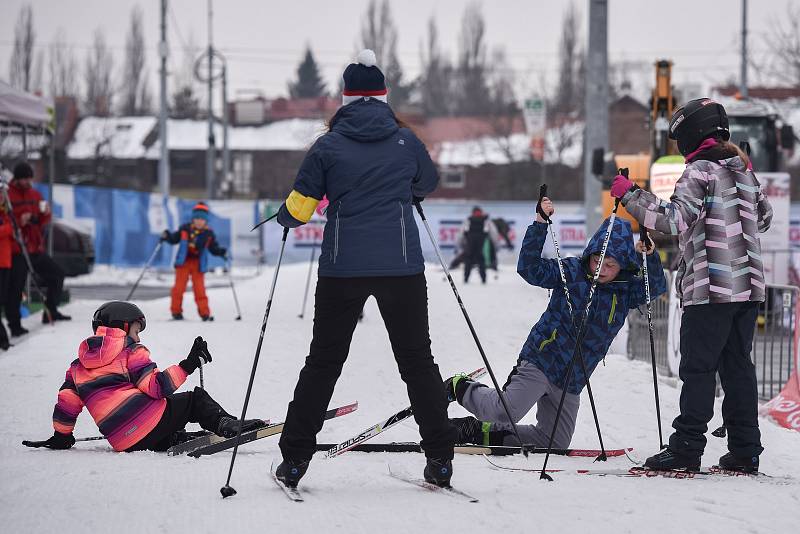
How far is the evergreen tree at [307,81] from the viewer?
103 metres

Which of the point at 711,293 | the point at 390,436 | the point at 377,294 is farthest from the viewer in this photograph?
the point at 390,436

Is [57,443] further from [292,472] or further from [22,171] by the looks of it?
[22,171]

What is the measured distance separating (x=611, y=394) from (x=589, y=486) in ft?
10.3

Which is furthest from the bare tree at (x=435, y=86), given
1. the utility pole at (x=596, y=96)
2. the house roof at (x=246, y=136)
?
the utility pole at (x=596, y=96)

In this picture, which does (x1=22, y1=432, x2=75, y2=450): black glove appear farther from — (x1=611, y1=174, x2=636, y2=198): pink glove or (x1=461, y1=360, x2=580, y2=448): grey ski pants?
(x1=611, y1=174, x2=636, y2=198): pink glove

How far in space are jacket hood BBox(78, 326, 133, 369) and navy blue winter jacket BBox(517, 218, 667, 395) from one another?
2.05 m

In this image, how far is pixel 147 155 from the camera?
199ft

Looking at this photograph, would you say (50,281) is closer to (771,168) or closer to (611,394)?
(611,394)

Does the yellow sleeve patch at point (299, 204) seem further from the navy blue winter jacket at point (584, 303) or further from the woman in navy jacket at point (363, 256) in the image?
the navy blue winter jacket at point (584, 303)

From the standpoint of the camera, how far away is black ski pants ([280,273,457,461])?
442 cm

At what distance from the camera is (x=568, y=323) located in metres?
5.52

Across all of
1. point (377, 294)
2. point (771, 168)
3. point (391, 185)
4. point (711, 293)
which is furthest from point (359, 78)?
point (771, 168)

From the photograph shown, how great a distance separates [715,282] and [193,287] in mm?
9172

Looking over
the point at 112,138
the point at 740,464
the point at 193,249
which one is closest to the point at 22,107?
the point at 193,249
